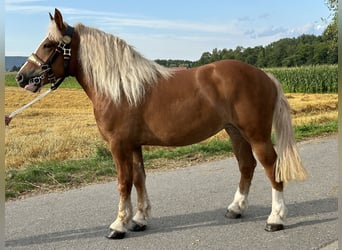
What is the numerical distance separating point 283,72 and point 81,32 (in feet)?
107

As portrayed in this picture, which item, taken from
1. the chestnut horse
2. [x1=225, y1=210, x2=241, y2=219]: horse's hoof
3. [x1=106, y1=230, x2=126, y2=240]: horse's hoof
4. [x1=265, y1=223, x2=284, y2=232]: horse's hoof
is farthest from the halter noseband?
[x1=265, y1=223, x2=284, y2=232]: horse's hoof

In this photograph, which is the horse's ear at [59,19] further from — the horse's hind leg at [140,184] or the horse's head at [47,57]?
the horse's hind leg at [140,184]

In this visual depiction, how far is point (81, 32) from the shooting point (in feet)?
13.3

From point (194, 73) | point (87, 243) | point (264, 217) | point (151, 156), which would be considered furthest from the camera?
point (151, 156)

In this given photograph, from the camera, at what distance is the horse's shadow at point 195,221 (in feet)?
13.1

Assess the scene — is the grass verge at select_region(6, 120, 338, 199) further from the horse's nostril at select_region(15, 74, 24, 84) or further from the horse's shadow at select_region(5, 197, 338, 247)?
the horse's nostril at select_region(15, 74, 24, 84)

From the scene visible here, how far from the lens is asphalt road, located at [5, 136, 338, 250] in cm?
386

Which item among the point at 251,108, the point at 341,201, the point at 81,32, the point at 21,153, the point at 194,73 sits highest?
the point at 81,32

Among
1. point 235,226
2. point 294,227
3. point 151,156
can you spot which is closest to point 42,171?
point 151,156

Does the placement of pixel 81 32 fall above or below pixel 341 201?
above

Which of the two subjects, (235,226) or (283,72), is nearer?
(235,226)

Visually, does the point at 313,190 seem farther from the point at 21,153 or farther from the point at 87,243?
the point at 21,153

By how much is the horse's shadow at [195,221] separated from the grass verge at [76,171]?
1.48 meters

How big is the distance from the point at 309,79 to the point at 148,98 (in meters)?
31.3
